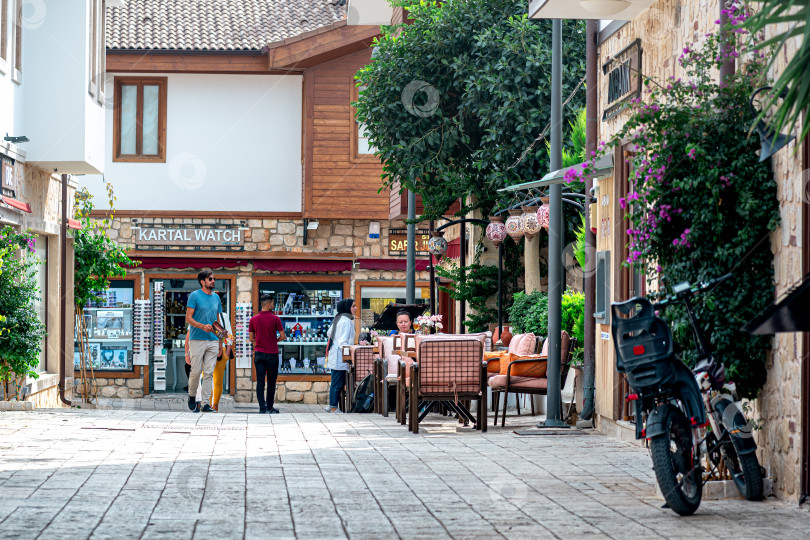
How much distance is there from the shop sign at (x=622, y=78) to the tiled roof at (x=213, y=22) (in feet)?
46.5

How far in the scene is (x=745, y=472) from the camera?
22.5 feet

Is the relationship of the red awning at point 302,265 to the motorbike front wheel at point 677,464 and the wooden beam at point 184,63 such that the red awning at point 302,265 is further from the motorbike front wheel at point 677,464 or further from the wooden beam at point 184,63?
the motorbike front wheel at point 677,464

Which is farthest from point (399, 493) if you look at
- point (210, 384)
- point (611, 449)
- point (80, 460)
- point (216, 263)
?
point (216, 263)

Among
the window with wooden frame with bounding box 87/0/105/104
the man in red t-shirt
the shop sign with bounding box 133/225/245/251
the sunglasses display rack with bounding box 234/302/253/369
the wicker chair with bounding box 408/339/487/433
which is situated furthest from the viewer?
the shop sign with bounding box 133/225/245/251

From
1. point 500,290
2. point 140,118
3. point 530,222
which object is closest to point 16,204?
point 530,222

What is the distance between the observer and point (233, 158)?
2500 centimetres

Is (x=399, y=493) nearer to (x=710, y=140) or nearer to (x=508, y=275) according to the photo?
(x=710, y=140)

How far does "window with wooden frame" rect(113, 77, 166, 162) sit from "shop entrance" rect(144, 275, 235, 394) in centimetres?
277

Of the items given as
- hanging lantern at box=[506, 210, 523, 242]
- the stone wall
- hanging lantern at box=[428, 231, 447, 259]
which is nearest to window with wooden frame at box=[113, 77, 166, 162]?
hanging lantern at box=[428, 231, 447, 259]

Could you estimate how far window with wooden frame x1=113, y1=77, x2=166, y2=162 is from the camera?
979 inches

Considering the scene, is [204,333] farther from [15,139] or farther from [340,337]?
[15,139]

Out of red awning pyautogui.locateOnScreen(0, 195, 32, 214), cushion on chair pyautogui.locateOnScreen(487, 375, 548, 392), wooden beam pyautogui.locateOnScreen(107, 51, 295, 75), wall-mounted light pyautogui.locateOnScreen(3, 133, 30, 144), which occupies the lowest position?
cushion on chair pyautogui.locateOnScreen(487, 375, 548, 392)

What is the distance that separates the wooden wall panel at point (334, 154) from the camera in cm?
2441

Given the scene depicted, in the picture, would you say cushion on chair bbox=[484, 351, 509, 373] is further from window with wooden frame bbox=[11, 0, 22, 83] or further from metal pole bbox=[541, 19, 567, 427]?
window with wooden frame bbox=[11, 0, 22, 83]
